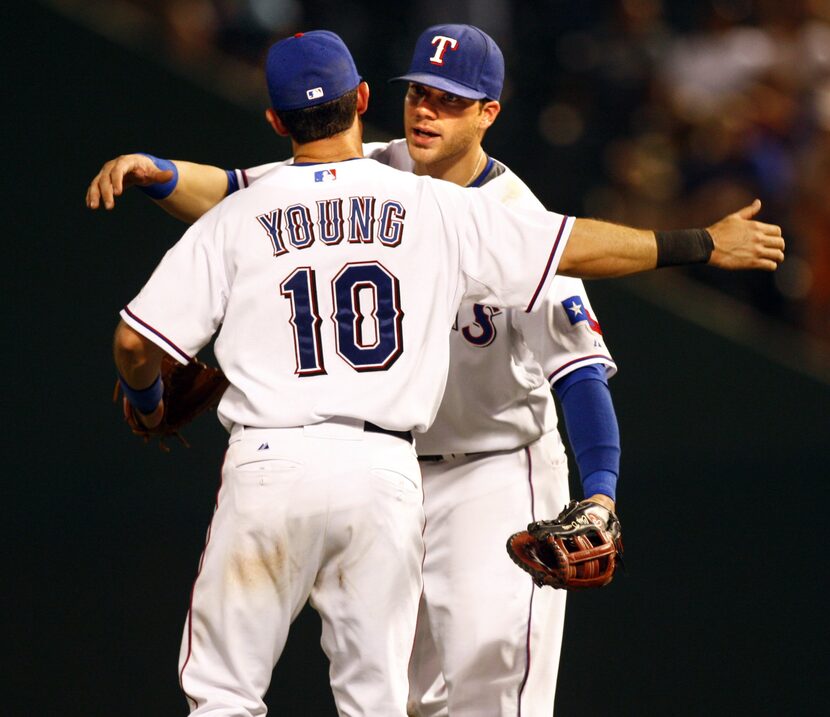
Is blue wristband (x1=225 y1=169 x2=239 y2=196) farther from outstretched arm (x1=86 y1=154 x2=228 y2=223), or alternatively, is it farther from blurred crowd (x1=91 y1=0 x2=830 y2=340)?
blurred crowd (x1=91 y1=0 x2=830 y2=340)

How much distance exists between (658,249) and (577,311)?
385 mm

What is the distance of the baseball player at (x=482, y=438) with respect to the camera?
330cm

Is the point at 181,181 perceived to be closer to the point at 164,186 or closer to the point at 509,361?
the point at 164,186

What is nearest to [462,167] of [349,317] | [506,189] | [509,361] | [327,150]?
[506,189]

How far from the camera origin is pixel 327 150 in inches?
114

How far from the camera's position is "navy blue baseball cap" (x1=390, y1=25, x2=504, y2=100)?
3383mm

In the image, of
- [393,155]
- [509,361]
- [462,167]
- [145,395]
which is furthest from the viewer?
[393,155]

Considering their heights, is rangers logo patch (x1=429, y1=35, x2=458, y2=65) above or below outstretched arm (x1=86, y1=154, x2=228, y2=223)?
above

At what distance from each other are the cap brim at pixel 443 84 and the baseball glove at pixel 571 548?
1091 mm

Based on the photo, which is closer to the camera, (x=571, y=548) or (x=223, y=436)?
(x=571, y=548)

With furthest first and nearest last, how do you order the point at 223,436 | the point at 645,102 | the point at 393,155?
1. the point at 645,102
2. the point at 223,436
3. the point at 393,155

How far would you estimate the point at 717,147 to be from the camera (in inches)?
246

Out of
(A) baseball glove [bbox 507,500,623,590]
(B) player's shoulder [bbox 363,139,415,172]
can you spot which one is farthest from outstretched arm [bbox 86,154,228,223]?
(A) baseball glove [bbox 507,500,623,590]

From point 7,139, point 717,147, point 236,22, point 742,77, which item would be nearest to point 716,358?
point 717,147
